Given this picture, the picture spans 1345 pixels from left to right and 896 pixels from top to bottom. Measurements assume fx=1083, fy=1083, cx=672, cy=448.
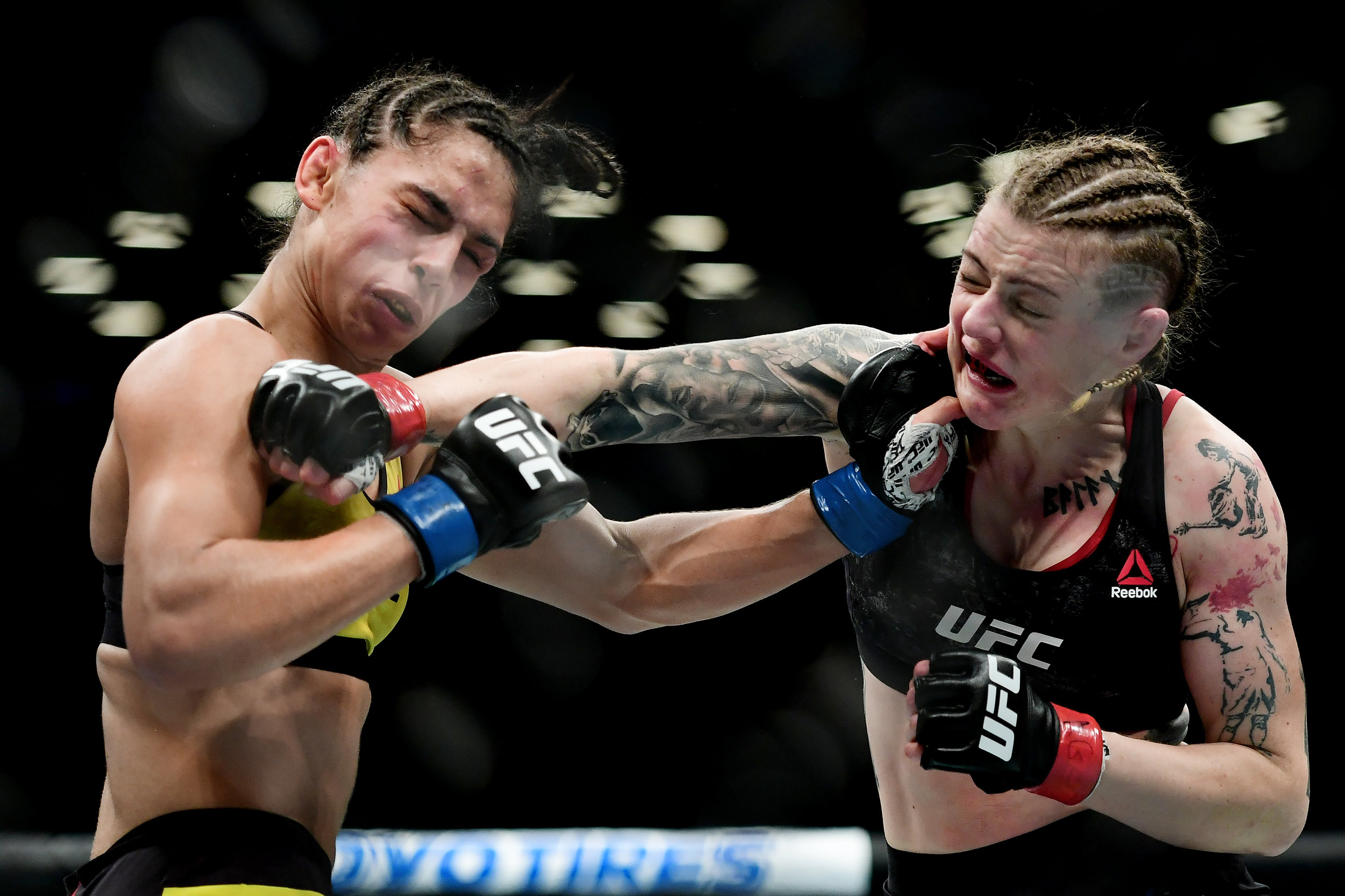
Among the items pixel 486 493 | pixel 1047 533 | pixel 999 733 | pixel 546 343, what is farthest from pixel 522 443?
pixel 546 343

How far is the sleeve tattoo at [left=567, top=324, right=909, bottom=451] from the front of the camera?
1942 mm

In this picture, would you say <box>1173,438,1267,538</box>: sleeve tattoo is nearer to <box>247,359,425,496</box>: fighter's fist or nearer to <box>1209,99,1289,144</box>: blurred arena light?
<box>247,359,425,496</box>: fighter's fist

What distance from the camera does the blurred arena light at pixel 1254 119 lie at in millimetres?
3305

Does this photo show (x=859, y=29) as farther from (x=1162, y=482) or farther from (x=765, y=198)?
(x=1162, y=482)

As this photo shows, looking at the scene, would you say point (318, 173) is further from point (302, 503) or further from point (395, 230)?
point (302, 503)

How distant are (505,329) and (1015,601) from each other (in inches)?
83.6

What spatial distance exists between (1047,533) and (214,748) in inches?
52.2

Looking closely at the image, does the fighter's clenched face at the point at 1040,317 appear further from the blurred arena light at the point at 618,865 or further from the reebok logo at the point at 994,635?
the blurred arena light at the point at 618,865

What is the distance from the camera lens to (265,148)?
3.23m

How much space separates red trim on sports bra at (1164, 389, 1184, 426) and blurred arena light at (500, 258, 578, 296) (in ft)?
6.71

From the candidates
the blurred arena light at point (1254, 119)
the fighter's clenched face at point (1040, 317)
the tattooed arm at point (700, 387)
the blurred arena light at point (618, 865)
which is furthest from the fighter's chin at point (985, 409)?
the blurred arena light at point (1254, 119)

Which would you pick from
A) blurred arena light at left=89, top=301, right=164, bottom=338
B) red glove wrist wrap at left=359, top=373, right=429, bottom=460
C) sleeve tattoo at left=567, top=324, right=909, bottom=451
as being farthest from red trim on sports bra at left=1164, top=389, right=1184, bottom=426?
blurred arena light at left=89, top=301, right=164, bottom=338

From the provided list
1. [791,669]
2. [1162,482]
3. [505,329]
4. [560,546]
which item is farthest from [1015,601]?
[505,329]

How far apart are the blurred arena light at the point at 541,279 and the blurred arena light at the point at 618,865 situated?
1.65 metres
